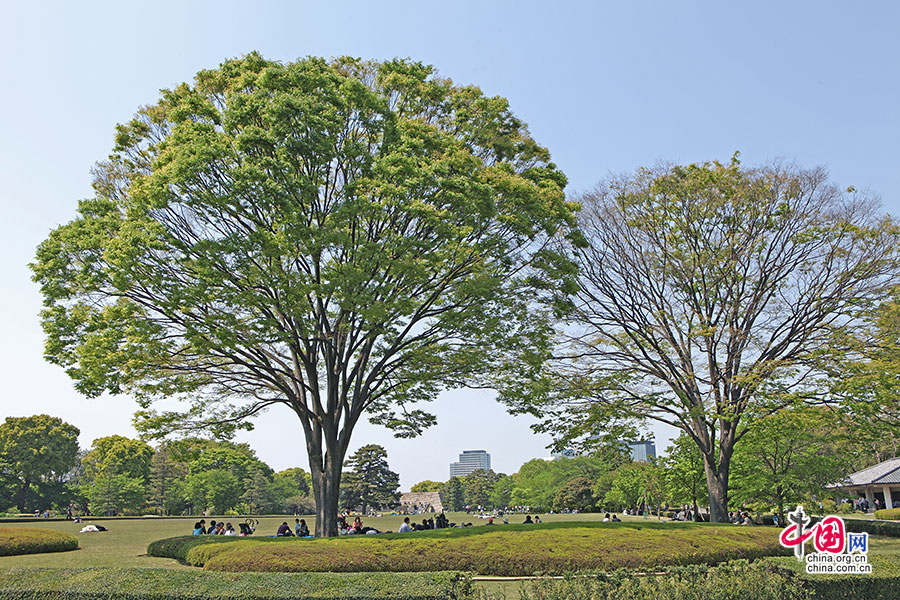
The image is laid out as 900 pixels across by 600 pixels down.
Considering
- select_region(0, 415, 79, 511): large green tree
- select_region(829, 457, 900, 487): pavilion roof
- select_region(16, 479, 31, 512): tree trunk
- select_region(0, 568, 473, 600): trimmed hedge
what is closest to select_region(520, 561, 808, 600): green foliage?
select_region(0, 568, 473, 600): trimmed hedge

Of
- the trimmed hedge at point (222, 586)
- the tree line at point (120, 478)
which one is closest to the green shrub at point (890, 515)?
the trimmed hedge at point (222, 586)

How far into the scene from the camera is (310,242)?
1578 centimetres

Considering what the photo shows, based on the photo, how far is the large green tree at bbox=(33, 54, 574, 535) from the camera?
15.6 m

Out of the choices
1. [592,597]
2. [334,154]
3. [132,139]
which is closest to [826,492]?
[592,597]

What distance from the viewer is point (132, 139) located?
18781 mm

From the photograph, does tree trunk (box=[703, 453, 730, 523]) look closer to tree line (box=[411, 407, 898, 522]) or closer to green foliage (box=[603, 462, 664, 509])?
tree line (box=[411, 407, 898, 522])

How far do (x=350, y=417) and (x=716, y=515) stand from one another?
14.4 m

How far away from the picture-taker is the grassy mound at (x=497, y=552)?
12.6 m

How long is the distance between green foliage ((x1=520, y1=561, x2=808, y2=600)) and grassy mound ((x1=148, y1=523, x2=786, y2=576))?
3496 mm

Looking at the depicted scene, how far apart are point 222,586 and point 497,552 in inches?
240

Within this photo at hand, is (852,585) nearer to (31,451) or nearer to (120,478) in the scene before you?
(120,478)

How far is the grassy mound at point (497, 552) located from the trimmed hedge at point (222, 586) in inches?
115

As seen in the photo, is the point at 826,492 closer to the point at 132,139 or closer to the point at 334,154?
the point at 334,154

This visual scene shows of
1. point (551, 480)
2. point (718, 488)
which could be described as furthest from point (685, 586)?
point (551, 480)
